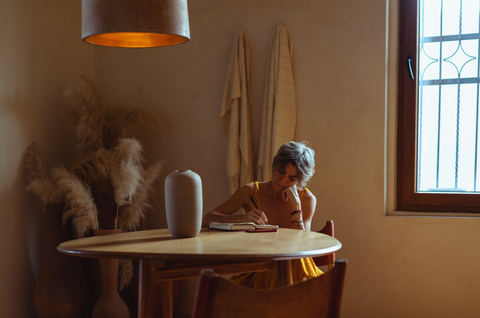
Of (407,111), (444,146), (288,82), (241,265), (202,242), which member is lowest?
(241,265)

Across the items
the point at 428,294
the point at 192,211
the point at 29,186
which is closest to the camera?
the point at 192,211

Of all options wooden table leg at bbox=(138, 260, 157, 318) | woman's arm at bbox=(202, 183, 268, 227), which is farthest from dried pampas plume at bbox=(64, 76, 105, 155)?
wooden table leg at bbox=(138, 260, 157, 318)

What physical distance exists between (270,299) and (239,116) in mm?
2286

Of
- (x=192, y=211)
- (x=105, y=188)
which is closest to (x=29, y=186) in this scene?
(x=105, y=188)

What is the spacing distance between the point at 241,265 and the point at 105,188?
5.19 ft

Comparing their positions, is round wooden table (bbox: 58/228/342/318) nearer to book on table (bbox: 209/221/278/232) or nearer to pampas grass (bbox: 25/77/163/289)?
book on table (bbox: 209/221/278/232)

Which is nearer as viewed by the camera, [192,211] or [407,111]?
[192,211]

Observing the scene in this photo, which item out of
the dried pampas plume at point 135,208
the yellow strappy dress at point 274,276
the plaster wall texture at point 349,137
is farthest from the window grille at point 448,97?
the dried pampas plume at point 135,208

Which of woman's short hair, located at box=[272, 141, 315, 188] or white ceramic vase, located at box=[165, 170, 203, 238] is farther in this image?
woman's short hair, located at box=[272, 141, 315, 188]

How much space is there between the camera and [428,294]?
298 cm

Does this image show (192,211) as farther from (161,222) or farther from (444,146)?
(444,146)

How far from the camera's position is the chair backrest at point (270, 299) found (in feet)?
3.28

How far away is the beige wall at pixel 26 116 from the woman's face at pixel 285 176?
1618 mm

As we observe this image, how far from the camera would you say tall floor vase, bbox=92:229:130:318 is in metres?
2.87
